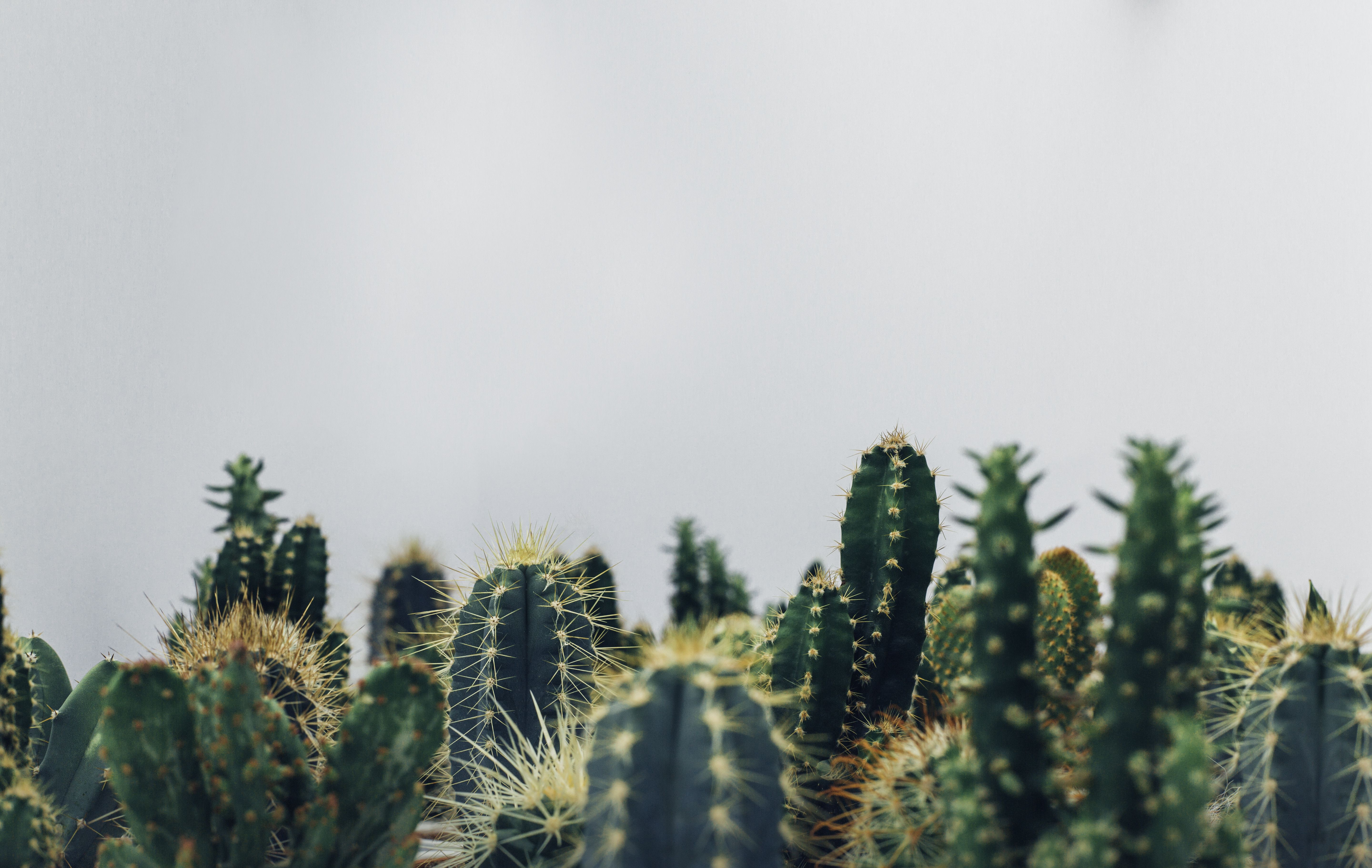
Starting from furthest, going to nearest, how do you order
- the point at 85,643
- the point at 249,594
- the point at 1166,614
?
1. the point at 85,643
2. the point at 249,594
3. the point at 1166,614

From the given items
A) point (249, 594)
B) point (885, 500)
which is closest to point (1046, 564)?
point (885, 500)

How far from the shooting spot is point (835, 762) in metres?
1.37

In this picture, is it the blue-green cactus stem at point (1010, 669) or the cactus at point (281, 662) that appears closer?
the blue-green cactus stem at point (1010, 669)

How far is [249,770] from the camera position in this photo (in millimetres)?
1050

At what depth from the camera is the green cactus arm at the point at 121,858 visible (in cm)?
106

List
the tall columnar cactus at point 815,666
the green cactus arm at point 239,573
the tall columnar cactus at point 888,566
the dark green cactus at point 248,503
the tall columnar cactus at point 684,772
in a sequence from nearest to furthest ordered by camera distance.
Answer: the tall columnar cactus at point 684,772 < the tall columnar cactus at point 815,666 < the tall columnar cactus at point 888,566 < the green cactus arm at point 239,573 < the dark green cactus at point 248,503

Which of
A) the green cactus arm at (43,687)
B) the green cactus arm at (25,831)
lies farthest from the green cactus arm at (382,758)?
the green cactus arm at (43,687)

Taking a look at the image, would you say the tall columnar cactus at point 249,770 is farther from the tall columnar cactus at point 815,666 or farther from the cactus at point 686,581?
the cactus at point 686,581

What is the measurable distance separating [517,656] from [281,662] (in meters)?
0.42

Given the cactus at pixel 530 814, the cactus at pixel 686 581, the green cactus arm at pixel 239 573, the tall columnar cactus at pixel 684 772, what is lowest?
the cactus at pixel 530 814

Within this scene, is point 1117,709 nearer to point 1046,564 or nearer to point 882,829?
point 882,829

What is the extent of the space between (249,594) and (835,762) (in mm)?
1411

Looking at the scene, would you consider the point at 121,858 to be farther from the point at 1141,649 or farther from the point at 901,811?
the point at 1141,649

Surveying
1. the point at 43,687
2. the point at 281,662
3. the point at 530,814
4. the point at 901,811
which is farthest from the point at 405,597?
the point at 901,811
